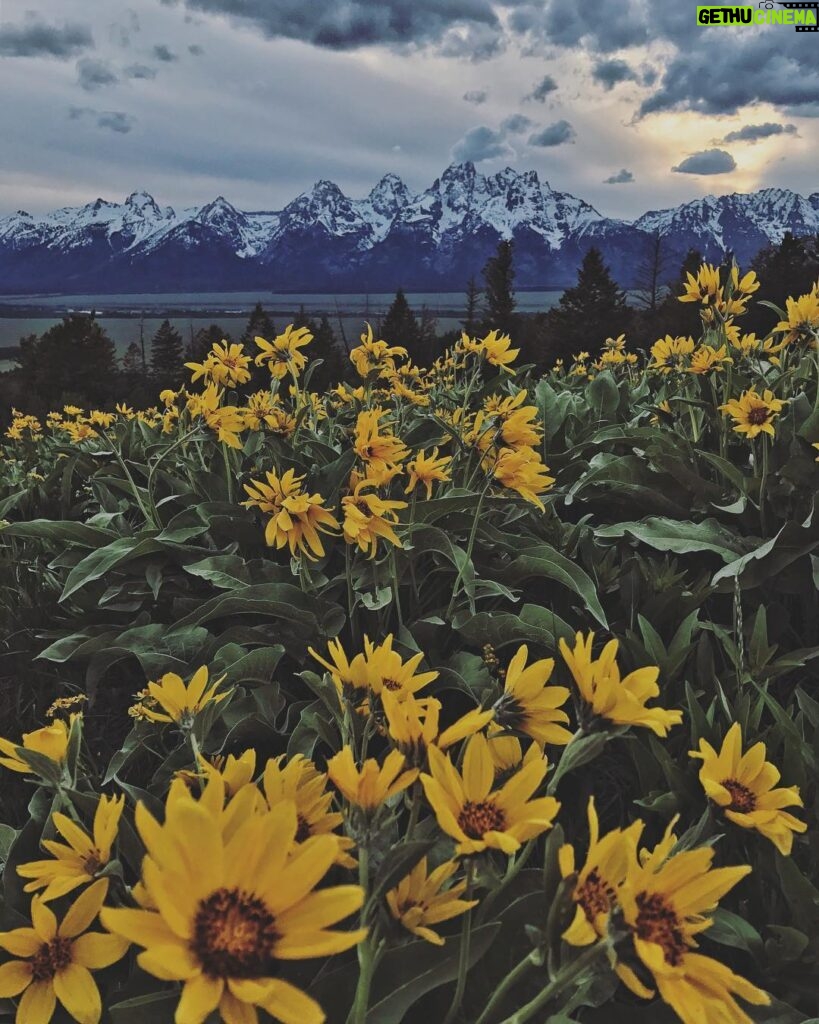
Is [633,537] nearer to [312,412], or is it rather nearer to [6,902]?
[312,412]

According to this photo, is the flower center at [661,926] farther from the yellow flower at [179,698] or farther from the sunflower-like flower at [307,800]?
the yellow flower at [179,698]

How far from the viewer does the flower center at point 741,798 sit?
2.80 ft

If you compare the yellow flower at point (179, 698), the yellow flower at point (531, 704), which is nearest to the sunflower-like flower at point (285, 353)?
the yellow flower at point (179, 698)

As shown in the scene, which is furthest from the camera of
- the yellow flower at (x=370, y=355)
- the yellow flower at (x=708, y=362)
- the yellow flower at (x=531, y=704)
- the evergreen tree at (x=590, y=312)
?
the evergreen tree at (x=590, y=312)

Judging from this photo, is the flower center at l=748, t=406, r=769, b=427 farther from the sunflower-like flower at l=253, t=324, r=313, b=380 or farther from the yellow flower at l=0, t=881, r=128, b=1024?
the yellow flower at l=0, t=881, r=128, b=1024

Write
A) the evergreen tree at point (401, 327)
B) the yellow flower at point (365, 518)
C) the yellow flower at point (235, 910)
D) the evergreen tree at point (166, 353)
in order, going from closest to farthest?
the yellow flower at point (235, 910)
the yellow flower at point (365, 518)
the evergreen tree at point (401, 327)
the evergreen tree at point (166, 353)

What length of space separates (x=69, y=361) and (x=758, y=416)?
3509 cm

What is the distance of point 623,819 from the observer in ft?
4.76

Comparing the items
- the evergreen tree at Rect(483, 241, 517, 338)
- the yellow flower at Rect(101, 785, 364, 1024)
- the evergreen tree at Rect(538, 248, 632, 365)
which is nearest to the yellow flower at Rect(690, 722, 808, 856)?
the yellow flower at Rect(101, 785, 364, 1024)

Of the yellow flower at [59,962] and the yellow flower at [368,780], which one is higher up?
the yellow flower at [368,780]

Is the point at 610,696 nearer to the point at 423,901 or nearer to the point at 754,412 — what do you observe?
the point at 423,901

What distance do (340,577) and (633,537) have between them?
919 mm

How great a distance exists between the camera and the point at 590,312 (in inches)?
1411

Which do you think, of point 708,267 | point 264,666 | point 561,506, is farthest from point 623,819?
point 708,267
